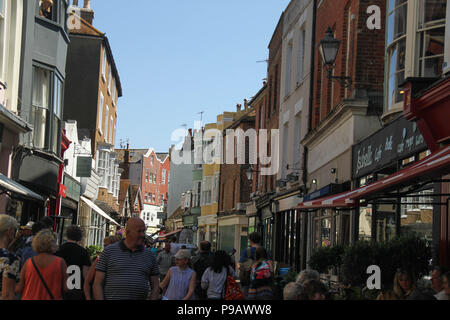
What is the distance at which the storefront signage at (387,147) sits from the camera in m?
12.9

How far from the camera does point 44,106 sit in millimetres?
21094

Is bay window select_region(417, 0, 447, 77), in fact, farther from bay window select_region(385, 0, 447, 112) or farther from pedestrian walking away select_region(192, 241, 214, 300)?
pedestrian walking away select_region(192, 241, 214, 300)

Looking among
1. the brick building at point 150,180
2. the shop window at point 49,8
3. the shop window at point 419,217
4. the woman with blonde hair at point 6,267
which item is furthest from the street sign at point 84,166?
the brick building at point 150,180

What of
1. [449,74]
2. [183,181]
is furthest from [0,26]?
[183,181]

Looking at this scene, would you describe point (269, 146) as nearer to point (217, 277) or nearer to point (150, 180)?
point (217, 277)

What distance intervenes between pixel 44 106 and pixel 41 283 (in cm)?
1460

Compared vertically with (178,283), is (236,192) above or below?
above

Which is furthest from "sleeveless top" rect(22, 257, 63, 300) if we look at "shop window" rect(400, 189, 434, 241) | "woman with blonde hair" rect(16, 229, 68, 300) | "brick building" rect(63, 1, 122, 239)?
"brick building" rect(63, 1, 122, 239)

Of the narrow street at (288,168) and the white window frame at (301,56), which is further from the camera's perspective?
the white window frame at (301,56)

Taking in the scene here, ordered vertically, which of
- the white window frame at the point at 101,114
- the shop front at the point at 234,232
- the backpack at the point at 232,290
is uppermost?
the white window frame at the point at 101,114

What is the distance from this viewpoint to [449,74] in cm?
1070

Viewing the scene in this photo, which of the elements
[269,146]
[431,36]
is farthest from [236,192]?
[431,36]

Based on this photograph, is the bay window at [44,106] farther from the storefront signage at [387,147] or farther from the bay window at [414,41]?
the bay window at [414,41]
